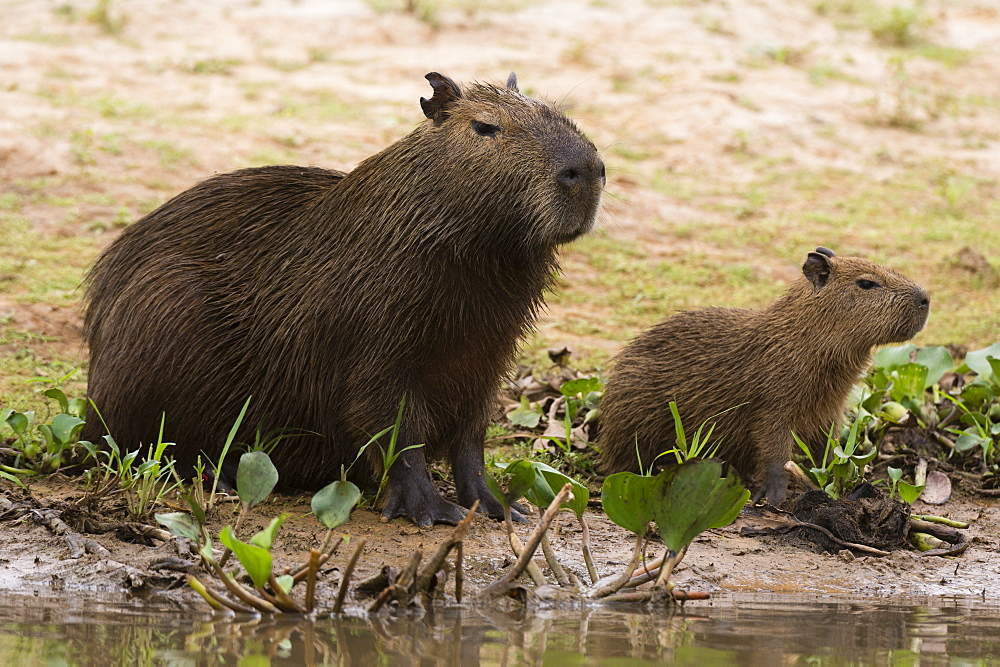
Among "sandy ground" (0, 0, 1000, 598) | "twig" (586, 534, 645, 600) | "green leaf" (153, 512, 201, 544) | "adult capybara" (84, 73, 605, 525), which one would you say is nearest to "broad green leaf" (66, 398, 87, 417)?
"adult capybara" (84, 73, 605, 525)

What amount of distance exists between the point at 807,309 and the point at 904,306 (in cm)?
34

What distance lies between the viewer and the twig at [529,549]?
2.95 m

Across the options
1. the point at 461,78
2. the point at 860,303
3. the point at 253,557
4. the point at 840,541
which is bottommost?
the point at 840,541

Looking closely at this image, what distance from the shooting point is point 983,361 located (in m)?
4.96

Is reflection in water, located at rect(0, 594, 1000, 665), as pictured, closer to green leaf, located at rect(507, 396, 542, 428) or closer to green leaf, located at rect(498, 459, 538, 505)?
green leaf, located at rect(498, 459, 538, 505)

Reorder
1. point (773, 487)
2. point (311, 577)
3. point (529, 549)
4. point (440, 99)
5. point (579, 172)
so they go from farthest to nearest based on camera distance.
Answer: point (773, 487), point (440, 99), point (579, 172), point (529, 549), point (311, 577)

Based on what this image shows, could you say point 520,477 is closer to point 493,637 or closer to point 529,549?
point 529,549

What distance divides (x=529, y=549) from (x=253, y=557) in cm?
64

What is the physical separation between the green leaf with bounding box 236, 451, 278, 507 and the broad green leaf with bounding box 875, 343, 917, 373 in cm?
279

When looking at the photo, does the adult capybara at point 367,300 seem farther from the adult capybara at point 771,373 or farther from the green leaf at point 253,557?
the green leaf at point 253,557

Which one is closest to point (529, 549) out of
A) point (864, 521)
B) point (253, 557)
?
point (253, 557)

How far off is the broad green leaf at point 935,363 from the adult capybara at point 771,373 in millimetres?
453

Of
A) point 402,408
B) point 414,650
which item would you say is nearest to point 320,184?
point 402,408

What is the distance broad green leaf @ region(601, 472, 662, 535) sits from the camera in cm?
313
